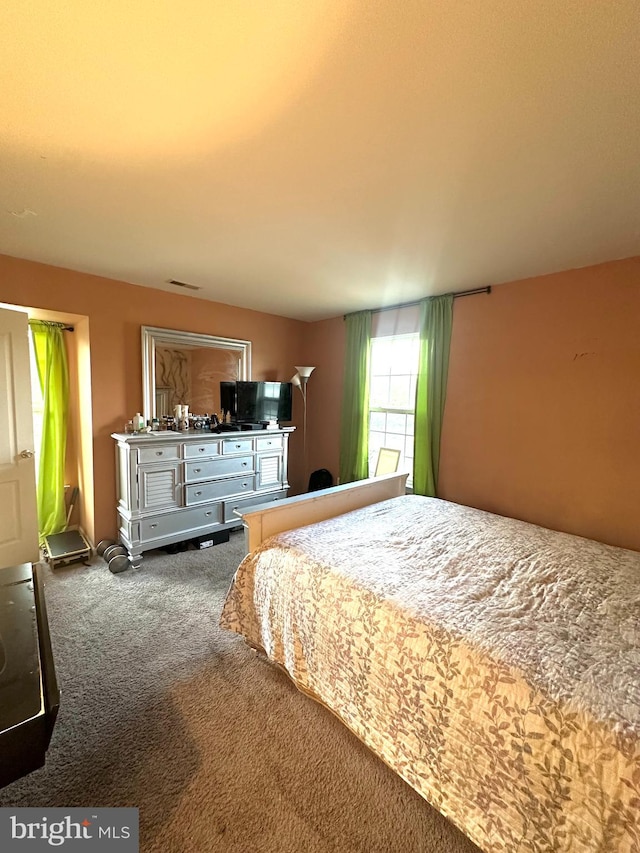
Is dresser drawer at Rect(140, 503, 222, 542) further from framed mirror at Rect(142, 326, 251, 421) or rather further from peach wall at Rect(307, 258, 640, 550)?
peach wall at Rect(307, 258, 640, 550)

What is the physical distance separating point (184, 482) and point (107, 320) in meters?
1.55

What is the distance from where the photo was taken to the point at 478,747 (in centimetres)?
102

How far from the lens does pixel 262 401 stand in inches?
149

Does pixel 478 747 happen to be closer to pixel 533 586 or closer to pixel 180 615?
pixel 533 586

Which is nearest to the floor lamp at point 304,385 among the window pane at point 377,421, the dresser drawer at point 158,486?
the window pane at point 377,421

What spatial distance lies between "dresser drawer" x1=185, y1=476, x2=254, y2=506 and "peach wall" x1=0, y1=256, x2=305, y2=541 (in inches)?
27.5

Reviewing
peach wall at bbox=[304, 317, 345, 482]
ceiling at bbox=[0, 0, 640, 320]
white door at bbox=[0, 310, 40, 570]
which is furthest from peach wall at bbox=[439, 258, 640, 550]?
white door at bbox=[0, 310, 40, 570]

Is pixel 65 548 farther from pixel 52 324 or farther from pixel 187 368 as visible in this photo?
pixel 52 324

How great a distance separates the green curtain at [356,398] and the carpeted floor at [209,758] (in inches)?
87.3

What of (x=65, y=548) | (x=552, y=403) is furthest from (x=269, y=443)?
(x=552, y=403)

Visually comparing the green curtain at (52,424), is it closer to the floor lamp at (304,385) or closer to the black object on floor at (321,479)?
the floor lamp at (304,385)

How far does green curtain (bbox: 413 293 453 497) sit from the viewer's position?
3.12 meters

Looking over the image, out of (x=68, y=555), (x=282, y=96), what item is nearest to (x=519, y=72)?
(x=282, y=96)

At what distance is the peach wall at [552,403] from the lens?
91.5 inches
